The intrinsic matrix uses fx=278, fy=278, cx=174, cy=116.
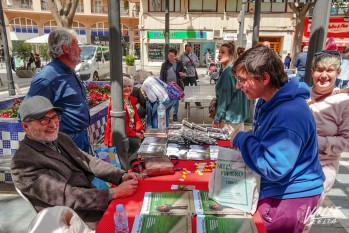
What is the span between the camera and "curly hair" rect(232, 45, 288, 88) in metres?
1.45

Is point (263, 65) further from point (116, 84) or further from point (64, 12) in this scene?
point (64, 12)

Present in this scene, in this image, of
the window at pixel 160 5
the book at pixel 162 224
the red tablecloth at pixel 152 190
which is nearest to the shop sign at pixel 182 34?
the window at pixel 160 5

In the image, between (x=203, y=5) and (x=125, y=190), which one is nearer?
(x=125, y=190)

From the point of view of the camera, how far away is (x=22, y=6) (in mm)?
34312

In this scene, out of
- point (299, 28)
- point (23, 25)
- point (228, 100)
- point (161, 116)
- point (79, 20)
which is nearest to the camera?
point (228, 100)

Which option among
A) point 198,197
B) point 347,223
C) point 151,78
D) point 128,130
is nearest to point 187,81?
point 151,78

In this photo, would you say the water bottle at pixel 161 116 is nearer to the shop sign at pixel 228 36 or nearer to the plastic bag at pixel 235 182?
the plastic bag at pixel 235 182

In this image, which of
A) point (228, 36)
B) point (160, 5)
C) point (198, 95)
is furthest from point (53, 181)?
point (160, 5)

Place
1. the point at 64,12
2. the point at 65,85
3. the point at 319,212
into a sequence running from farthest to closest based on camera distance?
the point at 64,12, the point at 319,212, the point at 65,85

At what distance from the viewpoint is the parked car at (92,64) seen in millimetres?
13547

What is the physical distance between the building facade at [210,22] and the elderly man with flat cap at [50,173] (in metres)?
25.3

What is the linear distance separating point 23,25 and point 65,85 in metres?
37.7

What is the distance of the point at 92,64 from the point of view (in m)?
14.4

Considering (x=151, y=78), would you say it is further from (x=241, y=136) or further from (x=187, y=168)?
(x=241, y=136)
